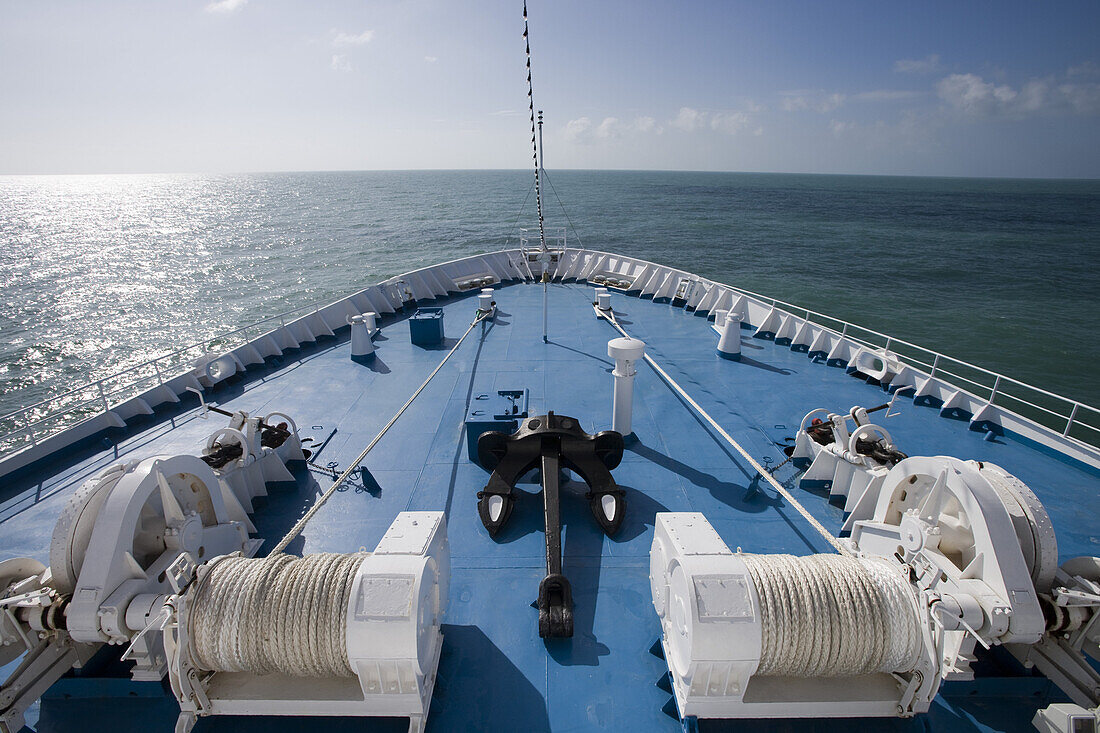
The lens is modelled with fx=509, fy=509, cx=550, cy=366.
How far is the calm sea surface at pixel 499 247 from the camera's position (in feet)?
84.8

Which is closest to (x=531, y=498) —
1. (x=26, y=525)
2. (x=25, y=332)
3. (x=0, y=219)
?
(x=26, y=525)

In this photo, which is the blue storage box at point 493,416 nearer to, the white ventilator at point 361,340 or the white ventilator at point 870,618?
the white ventilator at point 870,618

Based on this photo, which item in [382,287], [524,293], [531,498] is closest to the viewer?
[531,498]

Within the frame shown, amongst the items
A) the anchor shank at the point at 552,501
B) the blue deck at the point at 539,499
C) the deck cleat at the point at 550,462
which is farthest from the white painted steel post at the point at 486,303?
the anchor shank at the point at 552,501

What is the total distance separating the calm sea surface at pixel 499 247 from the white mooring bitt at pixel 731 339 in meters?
17.7

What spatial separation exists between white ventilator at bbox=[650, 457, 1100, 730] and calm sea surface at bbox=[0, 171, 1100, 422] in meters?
23.0

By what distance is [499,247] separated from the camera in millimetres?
49438

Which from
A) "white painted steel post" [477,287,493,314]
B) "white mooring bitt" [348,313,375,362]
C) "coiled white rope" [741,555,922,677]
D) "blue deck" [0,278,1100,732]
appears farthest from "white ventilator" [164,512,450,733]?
"white painted steel post" [477,287,493,314]

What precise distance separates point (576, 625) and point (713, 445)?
14.3 ft

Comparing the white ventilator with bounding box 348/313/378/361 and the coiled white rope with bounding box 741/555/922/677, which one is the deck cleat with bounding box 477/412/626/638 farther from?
the white ventilator with bounding box 348/313/378/361

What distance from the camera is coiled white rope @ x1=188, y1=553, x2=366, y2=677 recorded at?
3.61 meters

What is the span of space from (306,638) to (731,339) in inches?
424

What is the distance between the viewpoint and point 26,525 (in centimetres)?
669

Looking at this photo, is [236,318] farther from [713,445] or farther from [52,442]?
[713,445]
